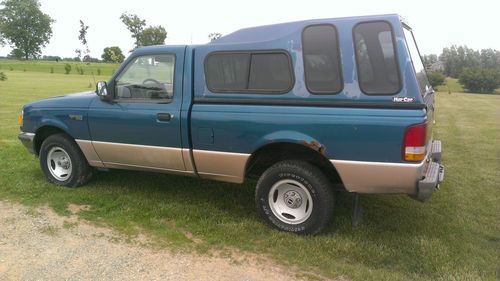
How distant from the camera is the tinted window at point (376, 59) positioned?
3.70m

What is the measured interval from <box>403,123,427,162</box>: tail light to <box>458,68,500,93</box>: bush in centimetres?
3471

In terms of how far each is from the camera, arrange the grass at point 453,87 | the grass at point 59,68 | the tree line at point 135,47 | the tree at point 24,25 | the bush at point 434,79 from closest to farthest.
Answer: the bush at point 434,79 < the tree line at point 135,47 < the grass at point 453,87 < the grass at point 59,68 < the tree at point 24,25

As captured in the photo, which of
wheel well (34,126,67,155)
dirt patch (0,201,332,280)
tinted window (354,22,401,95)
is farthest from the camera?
wheel well (34,126,67,155)

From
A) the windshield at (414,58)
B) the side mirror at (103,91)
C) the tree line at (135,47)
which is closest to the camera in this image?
the windshield at (414,58)

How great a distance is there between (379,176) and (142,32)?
54544mm

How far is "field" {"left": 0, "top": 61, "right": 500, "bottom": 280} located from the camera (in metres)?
3.77

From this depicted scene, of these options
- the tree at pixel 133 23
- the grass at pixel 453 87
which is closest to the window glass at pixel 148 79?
the grass at pixel 453 87

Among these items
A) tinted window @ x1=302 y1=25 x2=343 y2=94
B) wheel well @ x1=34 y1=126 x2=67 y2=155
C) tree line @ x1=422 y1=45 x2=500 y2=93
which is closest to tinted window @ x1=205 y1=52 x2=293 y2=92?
tinted window @ x1=302 y1=25 x2=343 y2=94

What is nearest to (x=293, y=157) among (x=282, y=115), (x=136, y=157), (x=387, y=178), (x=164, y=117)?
(x=282, y=115)

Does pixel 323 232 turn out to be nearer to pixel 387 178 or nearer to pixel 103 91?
pixel 387 178

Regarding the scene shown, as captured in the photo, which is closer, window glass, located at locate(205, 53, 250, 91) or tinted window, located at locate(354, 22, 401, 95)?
tinted window, located at locate(354, 22, 401, 95)

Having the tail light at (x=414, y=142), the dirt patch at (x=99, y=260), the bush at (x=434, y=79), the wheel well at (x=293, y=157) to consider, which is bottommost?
the dirt patch at (x=99, y=260)

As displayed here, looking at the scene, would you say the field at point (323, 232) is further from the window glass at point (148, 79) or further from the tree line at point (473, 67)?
the tree line at point (473, 67)

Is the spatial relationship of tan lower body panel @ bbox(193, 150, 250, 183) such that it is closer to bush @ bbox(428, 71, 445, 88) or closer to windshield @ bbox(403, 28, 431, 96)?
windshield @ bbox(403, 28, 431, 96)
